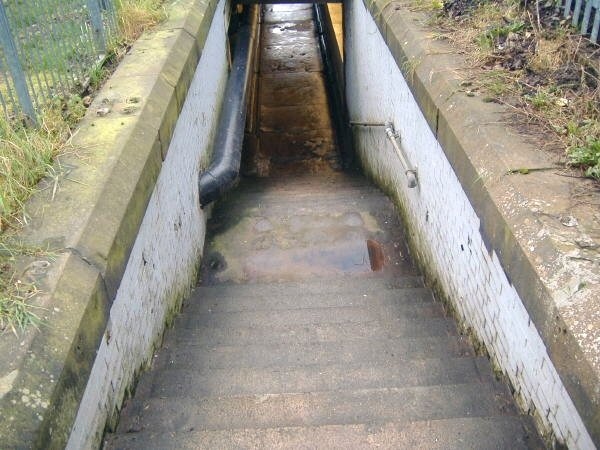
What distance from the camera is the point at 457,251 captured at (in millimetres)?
3566

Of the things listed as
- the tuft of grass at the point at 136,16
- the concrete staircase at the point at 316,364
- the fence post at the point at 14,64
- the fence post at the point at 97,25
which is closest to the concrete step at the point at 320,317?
the concrete staircase at the point at 316,364

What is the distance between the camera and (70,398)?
2006 millimetres

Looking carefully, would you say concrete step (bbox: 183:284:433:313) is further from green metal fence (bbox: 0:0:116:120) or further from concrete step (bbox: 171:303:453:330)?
green metal fence (bbox: 0:0:116:120)

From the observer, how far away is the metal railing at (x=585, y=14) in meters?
3.45

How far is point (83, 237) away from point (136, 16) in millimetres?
3186

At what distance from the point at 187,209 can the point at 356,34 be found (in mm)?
4555

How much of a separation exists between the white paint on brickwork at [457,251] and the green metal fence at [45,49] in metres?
2.45

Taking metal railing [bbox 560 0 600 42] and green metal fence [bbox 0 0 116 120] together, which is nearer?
green metal fence [bbox 0 0 116 120]

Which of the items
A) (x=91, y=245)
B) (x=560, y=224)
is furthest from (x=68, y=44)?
(x=560, y=224)

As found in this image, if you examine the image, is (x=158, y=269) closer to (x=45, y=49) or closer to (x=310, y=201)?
Result: (x=45, y=49)

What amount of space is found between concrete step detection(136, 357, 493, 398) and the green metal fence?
5.45ft

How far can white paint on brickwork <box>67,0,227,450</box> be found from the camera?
2.46 meters

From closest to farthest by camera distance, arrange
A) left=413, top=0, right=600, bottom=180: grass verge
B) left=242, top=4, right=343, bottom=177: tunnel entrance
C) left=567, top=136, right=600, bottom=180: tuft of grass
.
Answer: left=567, top=136, right=600, bottom=180: tuft of grass
left=413, top=0, right=600, bottom=180: grass verge
left=242, top=4, right=343, bottom=177: tunnel entrance

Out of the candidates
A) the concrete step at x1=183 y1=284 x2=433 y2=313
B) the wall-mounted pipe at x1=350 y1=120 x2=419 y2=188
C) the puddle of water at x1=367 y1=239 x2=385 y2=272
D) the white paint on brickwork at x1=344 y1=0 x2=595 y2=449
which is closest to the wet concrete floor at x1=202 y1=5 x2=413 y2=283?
the puddle of water at x1=367 y1=239 x2=385 y2=272
